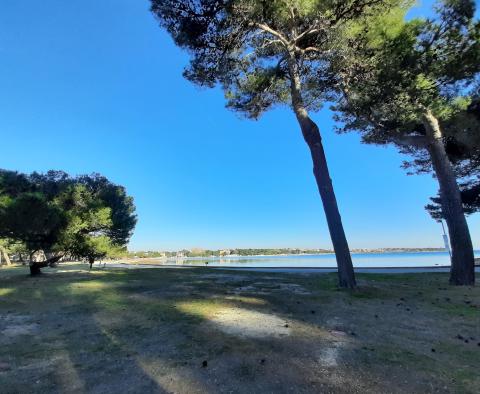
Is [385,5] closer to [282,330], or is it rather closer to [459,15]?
[459,15]

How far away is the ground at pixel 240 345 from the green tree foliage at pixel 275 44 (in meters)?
3.23

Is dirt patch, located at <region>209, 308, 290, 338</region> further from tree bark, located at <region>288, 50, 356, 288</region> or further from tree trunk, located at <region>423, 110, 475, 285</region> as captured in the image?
tree trunk, located at <region>423, 110, 475, 285</region>

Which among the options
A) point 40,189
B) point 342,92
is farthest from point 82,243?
point 342,92

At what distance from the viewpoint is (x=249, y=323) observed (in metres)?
4.41

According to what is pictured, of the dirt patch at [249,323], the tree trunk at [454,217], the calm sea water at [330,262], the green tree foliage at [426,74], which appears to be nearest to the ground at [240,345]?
the dirt patch at [249,323]

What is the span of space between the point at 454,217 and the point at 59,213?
1365 cm

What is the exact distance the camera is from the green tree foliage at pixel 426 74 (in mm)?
9125

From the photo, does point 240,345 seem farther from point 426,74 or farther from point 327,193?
point 426,74

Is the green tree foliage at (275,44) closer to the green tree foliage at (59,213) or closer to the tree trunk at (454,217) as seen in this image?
the tree trunk at (454,217)

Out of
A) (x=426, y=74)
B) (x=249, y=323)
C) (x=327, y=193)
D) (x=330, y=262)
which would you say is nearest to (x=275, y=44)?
(x=426, y=74)

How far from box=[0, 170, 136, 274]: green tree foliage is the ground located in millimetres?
5920

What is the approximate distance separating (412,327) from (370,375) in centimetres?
207

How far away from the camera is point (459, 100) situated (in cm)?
1059

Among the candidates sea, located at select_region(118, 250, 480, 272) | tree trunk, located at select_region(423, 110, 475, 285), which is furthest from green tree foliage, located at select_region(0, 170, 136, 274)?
tree trunk, located at select_region(423, 110, 475, 285)
